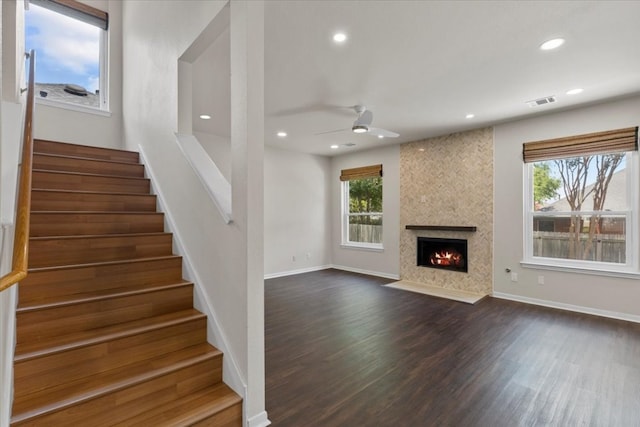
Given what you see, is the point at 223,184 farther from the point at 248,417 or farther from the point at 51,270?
the point at 248,417

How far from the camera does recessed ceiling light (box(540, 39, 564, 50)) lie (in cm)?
255

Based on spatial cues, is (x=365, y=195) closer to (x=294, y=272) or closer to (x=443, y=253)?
(x=443, y=253)

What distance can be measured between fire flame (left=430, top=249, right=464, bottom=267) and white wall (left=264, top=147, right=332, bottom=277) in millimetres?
2588

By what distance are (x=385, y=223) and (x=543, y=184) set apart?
9.19ft

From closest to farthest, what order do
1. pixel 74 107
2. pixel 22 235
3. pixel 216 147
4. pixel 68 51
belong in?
pixel 22 235 < pixel 74 107 < pixel 68 51 < pixel 216 147

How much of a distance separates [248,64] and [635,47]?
3.29 metres

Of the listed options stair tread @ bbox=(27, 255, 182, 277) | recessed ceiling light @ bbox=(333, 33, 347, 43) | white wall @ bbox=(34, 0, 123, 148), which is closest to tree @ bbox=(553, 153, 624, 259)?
recessed ceiling light @ bbox=(333, 33, 347, 43)

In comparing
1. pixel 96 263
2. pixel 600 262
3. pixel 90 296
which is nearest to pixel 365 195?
pixel 600 262

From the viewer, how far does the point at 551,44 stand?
260 centimetres

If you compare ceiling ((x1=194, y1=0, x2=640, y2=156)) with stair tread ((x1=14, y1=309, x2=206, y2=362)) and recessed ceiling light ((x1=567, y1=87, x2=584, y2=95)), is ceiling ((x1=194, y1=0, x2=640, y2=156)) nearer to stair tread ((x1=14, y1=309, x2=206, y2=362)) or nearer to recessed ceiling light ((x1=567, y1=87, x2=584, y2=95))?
recessed ceiling light ((x1=567, y1=87, x2=584, y2=95))

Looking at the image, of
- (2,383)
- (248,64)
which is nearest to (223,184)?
(248,64)

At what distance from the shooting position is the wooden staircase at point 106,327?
5.20 ft

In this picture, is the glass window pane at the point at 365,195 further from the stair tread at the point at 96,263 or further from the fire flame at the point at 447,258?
the stair tread at the point at 96,263

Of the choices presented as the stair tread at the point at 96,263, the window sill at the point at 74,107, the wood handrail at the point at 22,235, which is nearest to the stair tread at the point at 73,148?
the window sill at the point at 74,107
